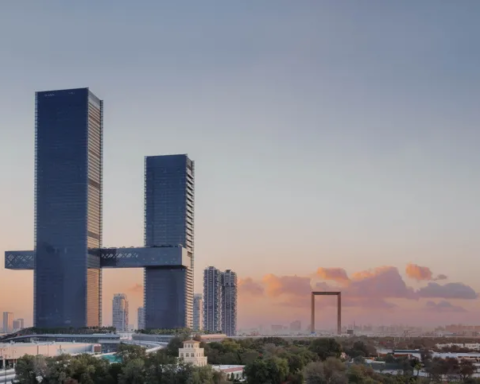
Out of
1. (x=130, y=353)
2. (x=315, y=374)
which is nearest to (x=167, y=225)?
(x=130, y=353)

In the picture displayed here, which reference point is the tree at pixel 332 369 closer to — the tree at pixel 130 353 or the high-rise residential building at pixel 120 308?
the tree at pixel 130 353

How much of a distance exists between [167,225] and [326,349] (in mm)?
50504

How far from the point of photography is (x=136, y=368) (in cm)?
5431

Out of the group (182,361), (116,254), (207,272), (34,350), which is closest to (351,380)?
(182,361)

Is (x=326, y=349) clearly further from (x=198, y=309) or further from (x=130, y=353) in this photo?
(x=198, y=309)

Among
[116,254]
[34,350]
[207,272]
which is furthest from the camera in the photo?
[207,272]

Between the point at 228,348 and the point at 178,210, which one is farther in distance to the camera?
the point at 178,210

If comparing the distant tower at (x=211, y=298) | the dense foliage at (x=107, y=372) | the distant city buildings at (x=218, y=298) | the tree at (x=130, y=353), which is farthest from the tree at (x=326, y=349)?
the distant tower at (x=211, y=298)

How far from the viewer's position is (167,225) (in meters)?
125

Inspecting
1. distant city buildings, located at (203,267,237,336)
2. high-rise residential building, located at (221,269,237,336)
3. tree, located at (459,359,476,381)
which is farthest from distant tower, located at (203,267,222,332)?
tree, located at (459,359,476,381)

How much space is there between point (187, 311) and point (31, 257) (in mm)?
23460

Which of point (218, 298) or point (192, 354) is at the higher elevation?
point (218, 298)

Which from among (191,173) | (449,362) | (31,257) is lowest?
(449,362)

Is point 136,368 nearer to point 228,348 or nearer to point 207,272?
point 228,348
